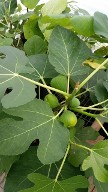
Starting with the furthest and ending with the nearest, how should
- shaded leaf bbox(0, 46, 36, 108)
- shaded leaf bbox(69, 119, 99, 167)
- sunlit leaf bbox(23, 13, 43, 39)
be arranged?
sunlit leaf bbox(23, 13, 43, 39)
shaded leaf bbox(69, 119, 99, 167)
shaded leaf bbox(0, 46, 36, 108)

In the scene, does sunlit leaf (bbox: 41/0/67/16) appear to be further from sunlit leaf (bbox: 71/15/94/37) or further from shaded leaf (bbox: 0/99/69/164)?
shaded leaf (bbox: 0/99/69/164)

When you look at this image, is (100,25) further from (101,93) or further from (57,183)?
(57,183)

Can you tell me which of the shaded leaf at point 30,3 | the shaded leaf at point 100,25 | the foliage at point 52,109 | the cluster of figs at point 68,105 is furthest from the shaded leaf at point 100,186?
the shaded leaf at point 30,3

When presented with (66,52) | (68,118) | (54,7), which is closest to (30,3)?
(54,7)

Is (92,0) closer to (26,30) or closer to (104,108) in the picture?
(26,30)

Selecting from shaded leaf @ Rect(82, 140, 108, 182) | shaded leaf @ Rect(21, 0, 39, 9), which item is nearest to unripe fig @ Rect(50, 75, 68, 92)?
shaded leaf @ Rect(82, 140, 108, 182)

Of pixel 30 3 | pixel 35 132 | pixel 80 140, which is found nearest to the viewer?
pixel 35 132

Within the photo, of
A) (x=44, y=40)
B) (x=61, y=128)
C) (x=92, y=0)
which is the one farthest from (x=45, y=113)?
(x=92, y=0)
